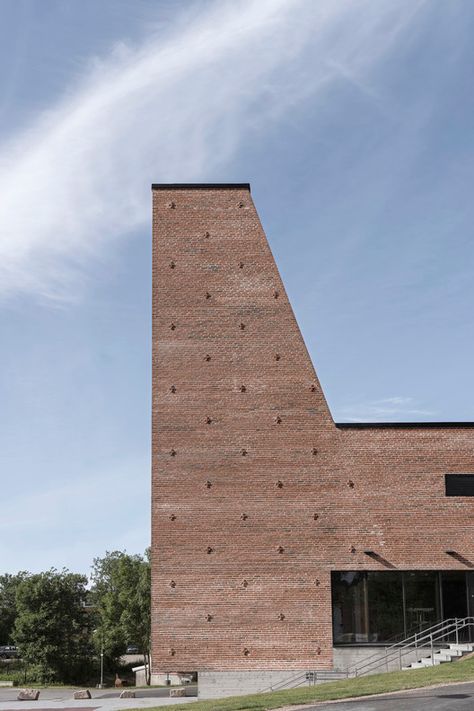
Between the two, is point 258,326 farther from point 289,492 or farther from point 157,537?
point 157,537

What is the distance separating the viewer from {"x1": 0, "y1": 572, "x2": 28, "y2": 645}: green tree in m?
89.2

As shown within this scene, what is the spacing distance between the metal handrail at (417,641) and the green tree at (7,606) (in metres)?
61.5

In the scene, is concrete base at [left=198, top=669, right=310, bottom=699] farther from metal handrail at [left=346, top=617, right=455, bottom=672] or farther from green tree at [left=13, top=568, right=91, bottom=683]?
green tree at [left=13, top=568, right=91, bottom=683]

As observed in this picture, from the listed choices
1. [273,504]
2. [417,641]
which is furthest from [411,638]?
[273,504]

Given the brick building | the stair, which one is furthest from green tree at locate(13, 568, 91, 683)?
the stair

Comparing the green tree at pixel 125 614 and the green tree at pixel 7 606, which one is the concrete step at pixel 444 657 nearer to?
the green tree at pixel 125 614

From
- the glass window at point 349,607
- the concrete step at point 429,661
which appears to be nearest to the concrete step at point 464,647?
the concrete step at point 429,661

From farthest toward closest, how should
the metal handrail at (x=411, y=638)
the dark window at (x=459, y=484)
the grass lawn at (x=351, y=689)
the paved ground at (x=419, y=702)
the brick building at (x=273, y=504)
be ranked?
1. the dark window at (x=459, y=484)
2. the brick building at (x=273, y=504)
3. the metal handrail at (x=411, y=638)
4. the grass lawn at (x=351, y=689)
5. the paved ground at (x=419, y=702)

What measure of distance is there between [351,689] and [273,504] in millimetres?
8438

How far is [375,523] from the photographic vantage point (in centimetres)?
2728

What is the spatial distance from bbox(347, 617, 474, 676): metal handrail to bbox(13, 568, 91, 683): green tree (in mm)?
39918

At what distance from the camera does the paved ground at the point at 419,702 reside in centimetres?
1577

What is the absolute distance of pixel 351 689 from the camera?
19.7 meters

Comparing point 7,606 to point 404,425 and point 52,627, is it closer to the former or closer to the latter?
point 52,627
